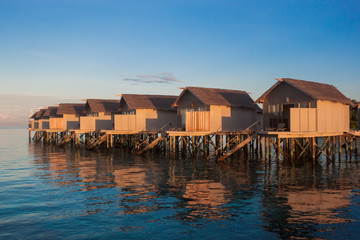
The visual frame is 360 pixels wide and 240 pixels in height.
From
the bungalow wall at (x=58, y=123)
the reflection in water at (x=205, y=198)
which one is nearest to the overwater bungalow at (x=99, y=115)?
the bungalow wall at (x=58, y=123)

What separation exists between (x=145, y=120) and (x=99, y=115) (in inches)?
436

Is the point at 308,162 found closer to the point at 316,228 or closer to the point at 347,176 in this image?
the point at 347,176

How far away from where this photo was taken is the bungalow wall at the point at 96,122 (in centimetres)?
4284

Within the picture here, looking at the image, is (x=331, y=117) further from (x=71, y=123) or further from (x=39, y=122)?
(x=39, y=122)

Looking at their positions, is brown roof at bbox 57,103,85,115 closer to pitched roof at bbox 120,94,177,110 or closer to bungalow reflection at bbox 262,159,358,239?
pitched roof at bbox 120,94,177,110

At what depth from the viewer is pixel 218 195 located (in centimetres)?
1631

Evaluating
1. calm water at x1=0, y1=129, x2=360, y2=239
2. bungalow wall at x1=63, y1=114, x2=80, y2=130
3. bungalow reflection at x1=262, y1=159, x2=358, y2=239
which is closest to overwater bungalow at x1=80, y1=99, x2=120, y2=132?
bungalow wall at x1=63, y1=114, x2=80, y2=130

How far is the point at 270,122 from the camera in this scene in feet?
93.2

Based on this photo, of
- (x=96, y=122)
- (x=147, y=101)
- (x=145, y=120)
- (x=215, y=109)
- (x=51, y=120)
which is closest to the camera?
(x=215, y=109)

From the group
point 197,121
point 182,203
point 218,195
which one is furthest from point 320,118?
point 182,203

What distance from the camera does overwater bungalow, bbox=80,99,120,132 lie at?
43062mm

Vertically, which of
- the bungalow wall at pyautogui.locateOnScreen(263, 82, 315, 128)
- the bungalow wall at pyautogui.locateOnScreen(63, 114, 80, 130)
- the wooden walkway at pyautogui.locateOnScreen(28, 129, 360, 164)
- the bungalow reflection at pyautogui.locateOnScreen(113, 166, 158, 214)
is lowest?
the bungalow reflection at pyautogui.locateOnScreen(113, 166, 158, 214)

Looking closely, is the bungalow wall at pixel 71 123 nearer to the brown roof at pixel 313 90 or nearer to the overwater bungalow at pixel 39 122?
the overwater bungalow at pixel 39 122

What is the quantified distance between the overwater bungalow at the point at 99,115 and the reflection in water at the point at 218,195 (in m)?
16.9
